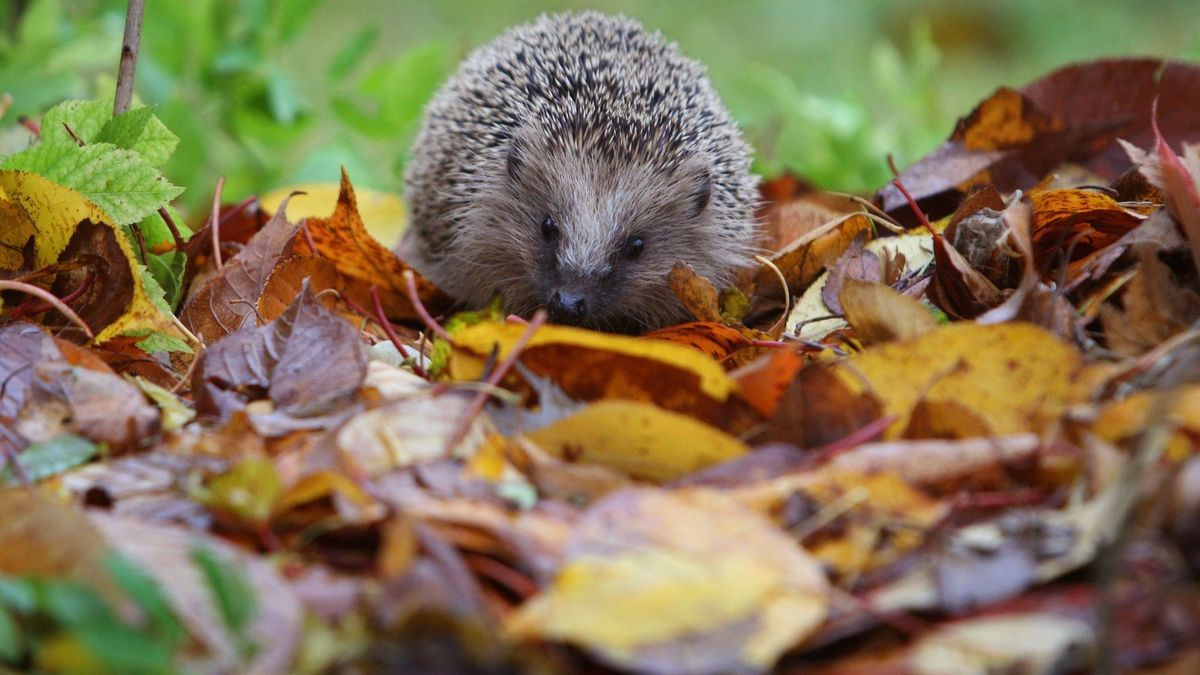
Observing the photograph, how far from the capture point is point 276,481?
1398 millimetres

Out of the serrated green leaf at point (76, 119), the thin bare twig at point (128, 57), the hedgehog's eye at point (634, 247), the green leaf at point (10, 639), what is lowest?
the hedgehog's eye at point (634, 247)

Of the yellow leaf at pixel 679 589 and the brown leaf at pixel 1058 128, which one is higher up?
the brown leaf at pixel 1058 128

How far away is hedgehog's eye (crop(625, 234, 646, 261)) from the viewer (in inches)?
124

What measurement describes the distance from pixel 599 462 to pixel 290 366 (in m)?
0.59

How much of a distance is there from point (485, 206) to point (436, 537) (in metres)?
2.08

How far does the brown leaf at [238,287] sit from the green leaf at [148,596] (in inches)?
43.1

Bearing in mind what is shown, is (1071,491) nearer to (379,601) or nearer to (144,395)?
(379,601)

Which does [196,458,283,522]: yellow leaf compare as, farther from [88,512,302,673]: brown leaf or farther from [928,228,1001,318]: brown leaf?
[928,228,1001,318]: brown leaf

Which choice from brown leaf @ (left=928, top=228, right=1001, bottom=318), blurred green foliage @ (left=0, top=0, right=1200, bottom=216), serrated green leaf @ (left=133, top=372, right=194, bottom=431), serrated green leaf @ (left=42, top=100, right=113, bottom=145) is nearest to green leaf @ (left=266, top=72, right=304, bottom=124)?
blurred green foliage @ (left=0, top=0, right=1200, bottom=216)

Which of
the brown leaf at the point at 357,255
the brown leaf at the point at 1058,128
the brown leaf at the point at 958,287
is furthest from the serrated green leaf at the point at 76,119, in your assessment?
the brown leaf at the point at 1058,128

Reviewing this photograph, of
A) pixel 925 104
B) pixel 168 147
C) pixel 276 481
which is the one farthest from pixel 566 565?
pixel 925 104

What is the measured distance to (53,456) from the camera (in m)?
1.59

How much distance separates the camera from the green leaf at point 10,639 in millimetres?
1168

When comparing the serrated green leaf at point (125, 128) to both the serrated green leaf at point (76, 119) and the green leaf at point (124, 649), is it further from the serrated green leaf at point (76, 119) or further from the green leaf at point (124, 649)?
the green leaf at point (124, 649)
